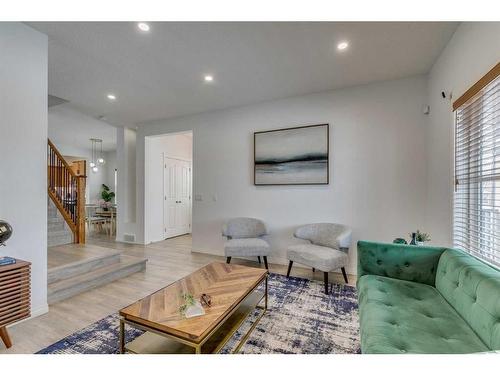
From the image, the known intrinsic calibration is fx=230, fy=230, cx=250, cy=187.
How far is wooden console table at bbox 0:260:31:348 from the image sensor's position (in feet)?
5.64

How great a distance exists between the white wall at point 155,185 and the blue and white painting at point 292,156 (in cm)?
271

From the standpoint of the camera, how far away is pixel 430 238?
2756mm

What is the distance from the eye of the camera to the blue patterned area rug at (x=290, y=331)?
1.73 meters

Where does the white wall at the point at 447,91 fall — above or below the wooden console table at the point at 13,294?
above

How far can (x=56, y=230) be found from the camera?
4254 millimetres

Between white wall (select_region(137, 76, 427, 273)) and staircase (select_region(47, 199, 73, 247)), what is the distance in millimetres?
2429

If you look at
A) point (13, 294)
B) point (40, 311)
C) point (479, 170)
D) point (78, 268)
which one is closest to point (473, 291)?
point (479, 170)

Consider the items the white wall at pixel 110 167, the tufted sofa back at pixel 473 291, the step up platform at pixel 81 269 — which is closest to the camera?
the tufted sofa back at pixel 473 291

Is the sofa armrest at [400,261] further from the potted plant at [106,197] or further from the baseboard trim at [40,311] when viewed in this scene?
the potted plant at [106,197]

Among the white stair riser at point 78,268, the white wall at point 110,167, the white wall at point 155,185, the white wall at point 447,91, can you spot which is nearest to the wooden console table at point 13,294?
the white stair riser at point 78,268

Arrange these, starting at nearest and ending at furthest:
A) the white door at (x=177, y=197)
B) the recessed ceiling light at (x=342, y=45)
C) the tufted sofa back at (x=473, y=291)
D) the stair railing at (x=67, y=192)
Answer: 1. the tufted sofa back at (x=473, y=291)
2. the recessed ceiling light at (x=342, y=45)
3. the stair railing at (x=67, y=192)
4. the white door at (x=177, y=197)

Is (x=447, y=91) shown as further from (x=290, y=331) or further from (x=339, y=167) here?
(x=290, y=331)

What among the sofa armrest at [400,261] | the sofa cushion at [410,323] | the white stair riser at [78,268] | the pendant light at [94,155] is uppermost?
the pendant light at [94,155]

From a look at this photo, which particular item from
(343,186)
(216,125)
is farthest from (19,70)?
(343,186)
